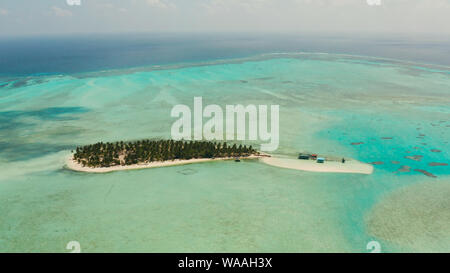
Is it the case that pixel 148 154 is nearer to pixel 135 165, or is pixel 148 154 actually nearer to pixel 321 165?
pixel 135 165

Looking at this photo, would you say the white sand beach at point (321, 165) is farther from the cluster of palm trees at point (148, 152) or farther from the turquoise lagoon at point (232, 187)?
the cluster of palm trees at point (148, 152)

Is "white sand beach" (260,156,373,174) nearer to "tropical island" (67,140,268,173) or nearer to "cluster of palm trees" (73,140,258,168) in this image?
"tropical island" (67,140,268,173)

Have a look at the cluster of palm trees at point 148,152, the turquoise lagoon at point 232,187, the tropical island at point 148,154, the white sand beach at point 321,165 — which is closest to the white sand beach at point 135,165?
the tropical island at point 148,154

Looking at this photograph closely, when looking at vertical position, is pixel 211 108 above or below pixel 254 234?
above

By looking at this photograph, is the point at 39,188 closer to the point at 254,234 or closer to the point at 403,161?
the point at 254,234

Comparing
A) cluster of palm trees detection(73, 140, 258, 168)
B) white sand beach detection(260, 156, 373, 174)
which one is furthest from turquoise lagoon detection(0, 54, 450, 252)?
cluster of palm trees detection(73, 140, 258, 168)
